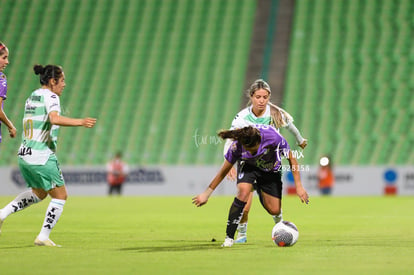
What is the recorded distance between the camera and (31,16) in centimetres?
3469

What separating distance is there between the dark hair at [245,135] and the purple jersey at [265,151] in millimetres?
203

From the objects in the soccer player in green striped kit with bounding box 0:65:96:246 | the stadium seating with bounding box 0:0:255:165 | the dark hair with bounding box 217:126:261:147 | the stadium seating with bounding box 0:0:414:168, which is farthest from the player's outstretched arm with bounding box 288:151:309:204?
the stadium seating with bounding box 0:0:255:165

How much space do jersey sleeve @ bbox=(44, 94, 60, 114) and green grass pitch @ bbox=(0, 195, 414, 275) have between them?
62.6 inches

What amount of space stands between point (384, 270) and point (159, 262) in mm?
2105

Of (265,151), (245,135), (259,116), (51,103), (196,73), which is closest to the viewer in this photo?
(245,135)

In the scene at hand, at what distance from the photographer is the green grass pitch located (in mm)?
6855

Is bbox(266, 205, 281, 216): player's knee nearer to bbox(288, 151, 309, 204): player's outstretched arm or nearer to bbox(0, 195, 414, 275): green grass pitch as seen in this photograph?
bbox(0, 195, 414, 275): green grass pitch

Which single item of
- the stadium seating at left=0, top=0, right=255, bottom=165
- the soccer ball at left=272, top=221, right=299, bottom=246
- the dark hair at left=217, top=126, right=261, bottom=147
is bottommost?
the soccer ball at left=272, top=221, right=299, bottom=246

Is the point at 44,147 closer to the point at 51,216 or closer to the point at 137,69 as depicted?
the point at 51,216

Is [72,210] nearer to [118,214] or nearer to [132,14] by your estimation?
[118,214]

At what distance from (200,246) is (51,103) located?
2.43 meters

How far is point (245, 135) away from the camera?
8.71 metres

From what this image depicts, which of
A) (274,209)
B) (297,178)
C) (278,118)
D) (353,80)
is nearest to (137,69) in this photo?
(353,80)

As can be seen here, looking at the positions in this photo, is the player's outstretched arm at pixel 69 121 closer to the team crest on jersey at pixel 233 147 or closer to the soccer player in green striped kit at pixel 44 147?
the soccer player in green striped kit at pixel 44 147
